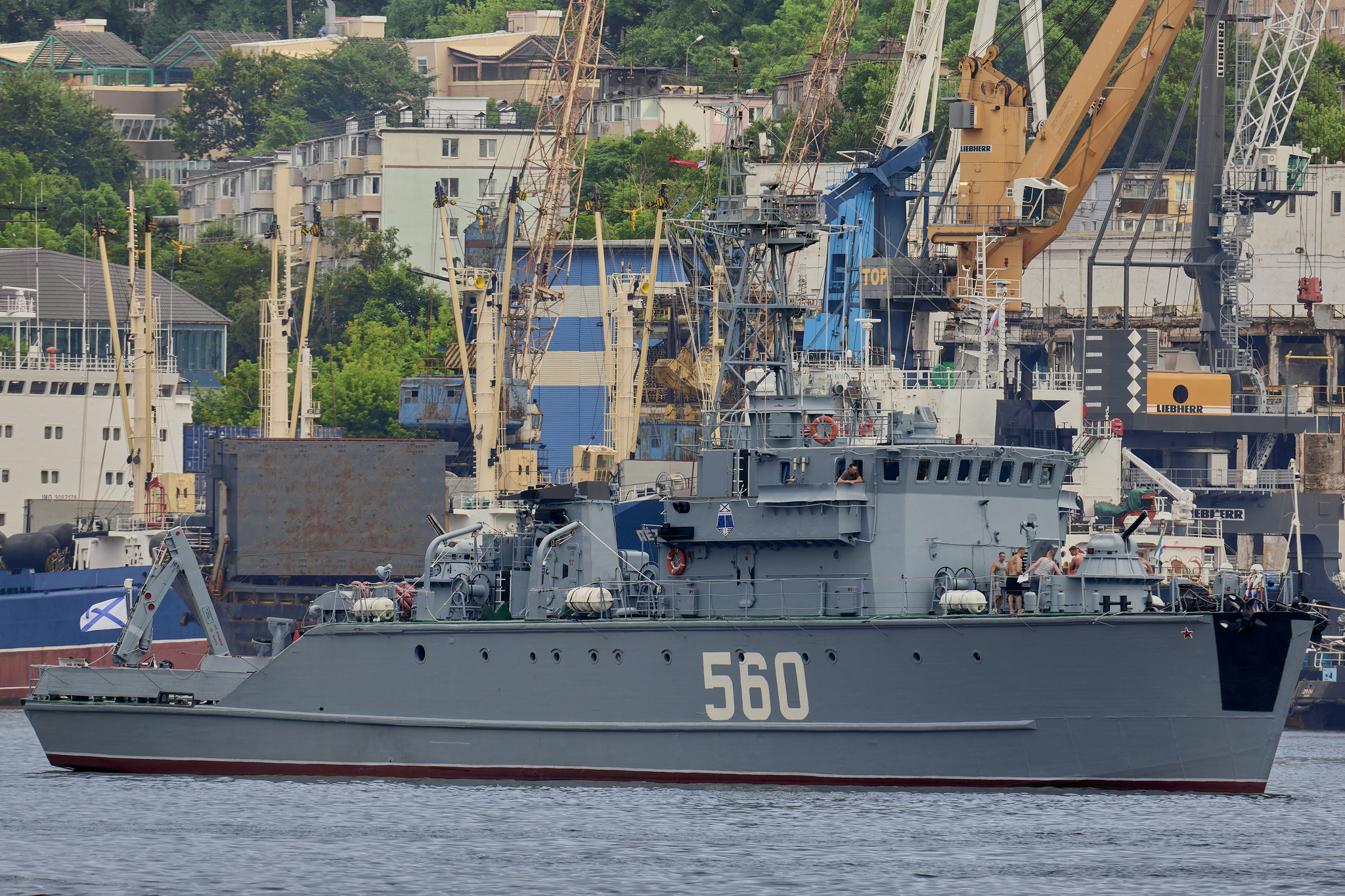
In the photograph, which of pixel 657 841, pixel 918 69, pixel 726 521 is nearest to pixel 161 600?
pixel 726 521

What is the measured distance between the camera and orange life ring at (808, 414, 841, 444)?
3516 centimetres

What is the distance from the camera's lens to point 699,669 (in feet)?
111

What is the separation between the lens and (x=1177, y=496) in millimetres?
64188

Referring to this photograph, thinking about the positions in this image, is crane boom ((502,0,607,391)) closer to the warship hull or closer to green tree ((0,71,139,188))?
the warship hull

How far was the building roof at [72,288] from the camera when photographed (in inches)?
3337

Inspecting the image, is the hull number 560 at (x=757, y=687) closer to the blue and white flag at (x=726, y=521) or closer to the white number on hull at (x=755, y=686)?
the white number on hull at (x=755, y=686)

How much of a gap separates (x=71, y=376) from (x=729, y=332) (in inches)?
1640

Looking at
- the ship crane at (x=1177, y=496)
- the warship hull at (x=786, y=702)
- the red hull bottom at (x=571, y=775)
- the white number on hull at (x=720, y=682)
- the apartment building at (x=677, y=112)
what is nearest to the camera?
the warship hull at (x=786, y=702)

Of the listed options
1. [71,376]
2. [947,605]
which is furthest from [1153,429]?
[947,605]

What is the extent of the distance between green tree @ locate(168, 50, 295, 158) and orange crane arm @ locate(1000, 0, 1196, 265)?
217 feet

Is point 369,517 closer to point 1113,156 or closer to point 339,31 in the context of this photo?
point 1113,156

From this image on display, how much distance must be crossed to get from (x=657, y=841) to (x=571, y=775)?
5.51m

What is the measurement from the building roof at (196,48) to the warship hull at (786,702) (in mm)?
101830

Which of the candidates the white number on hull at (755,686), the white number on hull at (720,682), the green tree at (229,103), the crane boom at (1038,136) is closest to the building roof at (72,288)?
the crane boom at (1038,136)
